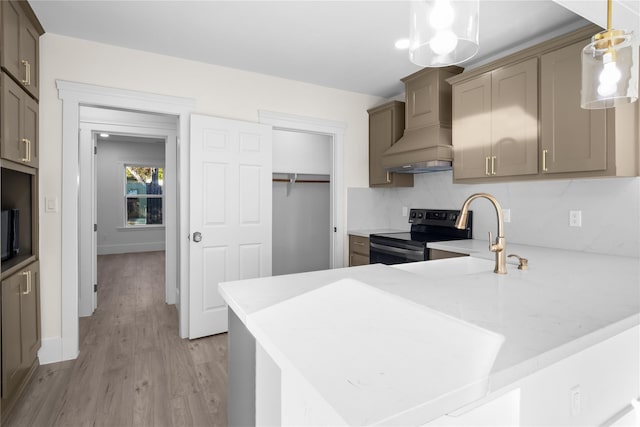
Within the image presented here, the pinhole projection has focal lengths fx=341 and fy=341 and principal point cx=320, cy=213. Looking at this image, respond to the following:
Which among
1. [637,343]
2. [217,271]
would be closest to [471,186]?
[637,343]

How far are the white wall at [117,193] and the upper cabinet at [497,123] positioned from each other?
22.9 ft

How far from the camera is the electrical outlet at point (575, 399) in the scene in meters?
1.01

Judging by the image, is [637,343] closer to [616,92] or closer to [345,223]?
[616,92]

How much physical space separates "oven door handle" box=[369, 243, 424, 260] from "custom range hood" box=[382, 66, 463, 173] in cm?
79

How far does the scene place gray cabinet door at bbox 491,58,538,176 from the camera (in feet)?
7.85

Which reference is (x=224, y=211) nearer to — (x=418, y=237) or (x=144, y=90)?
(x=144, y=90)

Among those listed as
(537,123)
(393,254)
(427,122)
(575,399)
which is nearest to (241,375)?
(575,399)

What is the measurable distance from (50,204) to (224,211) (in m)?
1.29

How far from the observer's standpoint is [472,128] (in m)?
2.81

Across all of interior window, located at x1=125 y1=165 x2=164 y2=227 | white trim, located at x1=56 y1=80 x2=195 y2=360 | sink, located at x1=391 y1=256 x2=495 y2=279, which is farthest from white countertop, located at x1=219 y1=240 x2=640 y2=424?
interior window, located at x1=125 y1=165 x2=164 y2=227

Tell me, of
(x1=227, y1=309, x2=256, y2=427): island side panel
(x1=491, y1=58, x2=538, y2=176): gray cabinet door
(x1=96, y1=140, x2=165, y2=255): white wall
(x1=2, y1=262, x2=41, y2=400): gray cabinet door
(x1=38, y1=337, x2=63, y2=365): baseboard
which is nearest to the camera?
(x1=227, y1=309, x2=256, y2=427): island side panel

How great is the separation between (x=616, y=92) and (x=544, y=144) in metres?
1.39

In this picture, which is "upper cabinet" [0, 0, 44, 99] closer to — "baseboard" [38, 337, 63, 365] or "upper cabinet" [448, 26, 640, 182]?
"baseboard" [38, 337, 63, 365]

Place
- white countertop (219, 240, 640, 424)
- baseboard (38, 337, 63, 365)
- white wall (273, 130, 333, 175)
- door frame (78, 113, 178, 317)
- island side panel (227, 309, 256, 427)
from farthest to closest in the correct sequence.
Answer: white wall (273, 130, 333, 175), door frame (78, 113, 178, 317), baseboard (38, 337, 63, 365), island side panel (227, 309, 256, 427), white countertop (219, 240, 640, 424)
